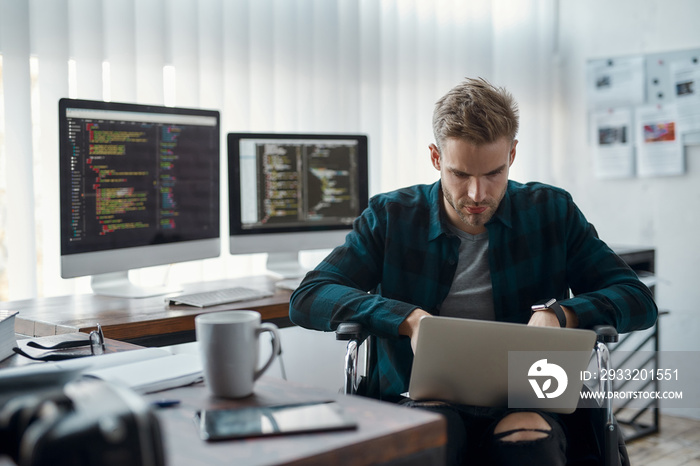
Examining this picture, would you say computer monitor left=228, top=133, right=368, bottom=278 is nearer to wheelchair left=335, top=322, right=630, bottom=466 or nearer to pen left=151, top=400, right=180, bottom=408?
wheelchair left=335, top=322, right=630, bottom=466

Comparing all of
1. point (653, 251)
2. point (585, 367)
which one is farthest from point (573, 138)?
point (585, 367)

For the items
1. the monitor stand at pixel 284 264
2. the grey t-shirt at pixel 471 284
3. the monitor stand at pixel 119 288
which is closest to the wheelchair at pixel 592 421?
the grey t-shirt at pixel 471 284

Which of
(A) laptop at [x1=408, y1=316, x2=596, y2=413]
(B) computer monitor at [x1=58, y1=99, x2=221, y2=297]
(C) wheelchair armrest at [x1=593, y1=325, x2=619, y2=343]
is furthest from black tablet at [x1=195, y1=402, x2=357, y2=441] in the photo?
(B) computer monitor at [x1=58, y1=99, x2=221, y2=297]

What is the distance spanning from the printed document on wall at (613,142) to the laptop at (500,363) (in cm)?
249

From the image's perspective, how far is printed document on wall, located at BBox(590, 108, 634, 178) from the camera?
11.4 feet

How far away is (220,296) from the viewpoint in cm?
203

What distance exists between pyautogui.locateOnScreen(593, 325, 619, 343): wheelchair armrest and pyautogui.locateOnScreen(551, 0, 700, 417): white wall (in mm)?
1944

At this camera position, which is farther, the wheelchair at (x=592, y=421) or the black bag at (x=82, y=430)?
the wheelchair at (x=592, y=421)

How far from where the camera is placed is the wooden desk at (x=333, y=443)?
2.18 ft

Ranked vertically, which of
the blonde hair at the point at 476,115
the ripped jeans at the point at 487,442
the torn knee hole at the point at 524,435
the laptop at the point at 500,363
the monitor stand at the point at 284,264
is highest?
the blonde hair at the point at 476,115

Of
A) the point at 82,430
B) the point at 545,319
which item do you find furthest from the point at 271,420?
the point at 545,319

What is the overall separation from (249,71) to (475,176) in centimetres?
144

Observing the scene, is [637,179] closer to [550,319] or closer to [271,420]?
[550,319]

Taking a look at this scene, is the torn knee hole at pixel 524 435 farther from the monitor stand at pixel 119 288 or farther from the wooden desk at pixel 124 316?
the monitor stand at pixel 119 288
